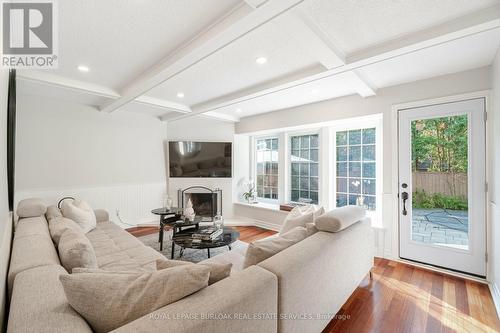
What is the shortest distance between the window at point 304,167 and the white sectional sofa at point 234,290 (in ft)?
6.77

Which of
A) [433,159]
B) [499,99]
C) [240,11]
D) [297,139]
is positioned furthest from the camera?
[297,139]

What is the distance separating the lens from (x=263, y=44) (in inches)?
79.6

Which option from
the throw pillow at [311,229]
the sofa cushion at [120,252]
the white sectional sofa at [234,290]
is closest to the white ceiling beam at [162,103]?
the sofa cushion at [120,252]

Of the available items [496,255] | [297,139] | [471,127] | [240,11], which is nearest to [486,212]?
[496,255]

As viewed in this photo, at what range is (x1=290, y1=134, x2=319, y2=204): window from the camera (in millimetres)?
4188

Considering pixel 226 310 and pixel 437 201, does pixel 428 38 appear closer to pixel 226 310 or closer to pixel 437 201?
pixel 437 201

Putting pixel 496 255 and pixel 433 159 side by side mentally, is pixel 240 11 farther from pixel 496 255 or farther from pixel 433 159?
pixel 496 255

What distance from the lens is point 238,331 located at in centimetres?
89

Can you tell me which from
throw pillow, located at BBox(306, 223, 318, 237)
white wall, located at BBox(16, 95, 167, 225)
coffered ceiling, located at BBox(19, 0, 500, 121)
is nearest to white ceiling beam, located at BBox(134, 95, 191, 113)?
coffered ceiling, located at BBox(19, 0, 500, 121)

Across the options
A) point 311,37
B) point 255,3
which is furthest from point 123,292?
point 311,37

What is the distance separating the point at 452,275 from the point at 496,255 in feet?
1.93

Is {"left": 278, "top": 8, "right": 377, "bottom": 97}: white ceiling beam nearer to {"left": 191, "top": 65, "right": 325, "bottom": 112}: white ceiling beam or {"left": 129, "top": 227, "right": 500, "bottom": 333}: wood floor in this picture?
{"left": 191, "top": 65, "right": 325, "bottom": 112}: white ceiling beam

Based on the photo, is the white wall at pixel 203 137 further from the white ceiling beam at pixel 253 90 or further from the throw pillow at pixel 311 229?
the throw pillow at pixel 311 229

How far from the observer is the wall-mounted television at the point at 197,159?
4797 mm
